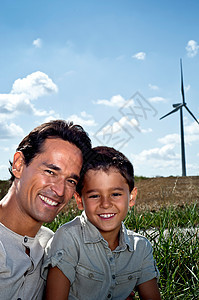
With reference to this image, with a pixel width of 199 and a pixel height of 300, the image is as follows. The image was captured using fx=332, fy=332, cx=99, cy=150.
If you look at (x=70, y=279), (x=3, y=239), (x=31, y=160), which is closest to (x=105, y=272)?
(x=70, y=279)

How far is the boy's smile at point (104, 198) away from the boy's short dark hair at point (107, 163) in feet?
0.14

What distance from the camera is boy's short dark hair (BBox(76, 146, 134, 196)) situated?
10.2 feet

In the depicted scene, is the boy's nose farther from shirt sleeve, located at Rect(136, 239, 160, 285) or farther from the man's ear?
the man's ear

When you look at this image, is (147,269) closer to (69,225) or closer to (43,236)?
(69,225)

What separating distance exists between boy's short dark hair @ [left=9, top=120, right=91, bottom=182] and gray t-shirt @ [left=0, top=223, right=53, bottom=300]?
0.69m

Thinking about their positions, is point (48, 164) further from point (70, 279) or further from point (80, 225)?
point (70, 279)

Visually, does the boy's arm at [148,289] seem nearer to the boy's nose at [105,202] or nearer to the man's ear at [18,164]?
the boy's nose at [105,202]

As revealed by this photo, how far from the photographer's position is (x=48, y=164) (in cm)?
291

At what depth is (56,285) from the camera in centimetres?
271

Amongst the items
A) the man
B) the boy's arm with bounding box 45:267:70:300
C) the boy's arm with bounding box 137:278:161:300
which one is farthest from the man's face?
the boy's arm with bounding box 137:278:161:300

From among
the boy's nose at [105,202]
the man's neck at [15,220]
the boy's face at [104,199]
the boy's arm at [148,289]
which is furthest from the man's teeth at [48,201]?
the boy's arm at [148,289]

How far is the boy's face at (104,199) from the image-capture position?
301 centimetres

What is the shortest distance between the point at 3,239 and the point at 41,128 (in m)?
1.11

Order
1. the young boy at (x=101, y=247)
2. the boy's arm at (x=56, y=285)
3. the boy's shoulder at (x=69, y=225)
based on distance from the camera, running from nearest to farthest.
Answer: the boy's arm at (x=56, y=285), the young boy at (x=101, y=247), the boy's shoulder at (x=69, y=225)
